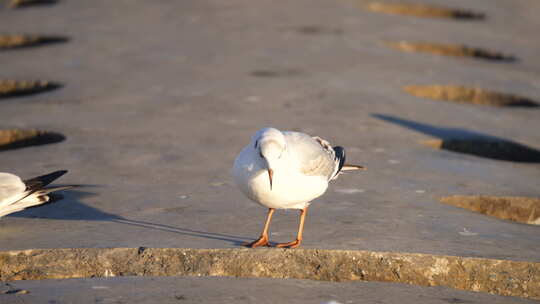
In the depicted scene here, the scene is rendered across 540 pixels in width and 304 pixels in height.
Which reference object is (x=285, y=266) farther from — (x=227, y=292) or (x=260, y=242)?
(x=227, y=292)

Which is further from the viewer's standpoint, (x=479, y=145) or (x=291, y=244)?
(x=479, y=145)

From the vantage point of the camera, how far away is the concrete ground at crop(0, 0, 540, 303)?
451cm

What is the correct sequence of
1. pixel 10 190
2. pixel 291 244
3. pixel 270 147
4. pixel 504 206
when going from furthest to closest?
1. pixel 504 206
2. pixel 10 190
3. pixel 291 244
4. pixel 270 147

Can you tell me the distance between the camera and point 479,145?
6996 millimetres

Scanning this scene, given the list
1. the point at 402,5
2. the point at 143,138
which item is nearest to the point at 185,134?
the point at 143,138

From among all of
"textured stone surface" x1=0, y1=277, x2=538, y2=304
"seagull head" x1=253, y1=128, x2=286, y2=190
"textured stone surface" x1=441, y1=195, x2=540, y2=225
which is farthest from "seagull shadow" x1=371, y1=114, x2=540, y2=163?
"seagull head" x1=253, y1=128, x2=286, y2=190

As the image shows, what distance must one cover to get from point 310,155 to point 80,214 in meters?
1.54

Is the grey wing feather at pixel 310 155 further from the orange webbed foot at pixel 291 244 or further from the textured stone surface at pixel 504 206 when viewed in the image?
the textured stone surface at pixel 504 206

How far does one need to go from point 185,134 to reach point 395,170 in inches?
67.2

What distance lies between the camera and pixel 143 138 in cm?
652

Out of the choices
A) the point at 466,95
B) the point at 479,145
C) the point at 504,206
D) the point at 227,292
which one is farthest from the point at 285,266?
the point at 466,95

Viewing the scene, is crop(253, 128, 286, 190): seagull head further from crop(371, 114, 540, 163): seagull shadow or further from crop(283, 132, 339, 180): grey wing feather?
crop(371, 114, 540, 163): seagull shadow

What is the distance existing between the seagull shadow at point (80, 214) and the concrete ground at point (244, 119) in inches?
0.6

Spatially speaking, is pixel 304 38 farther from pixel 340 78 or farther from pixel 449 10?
pixel 449 10
